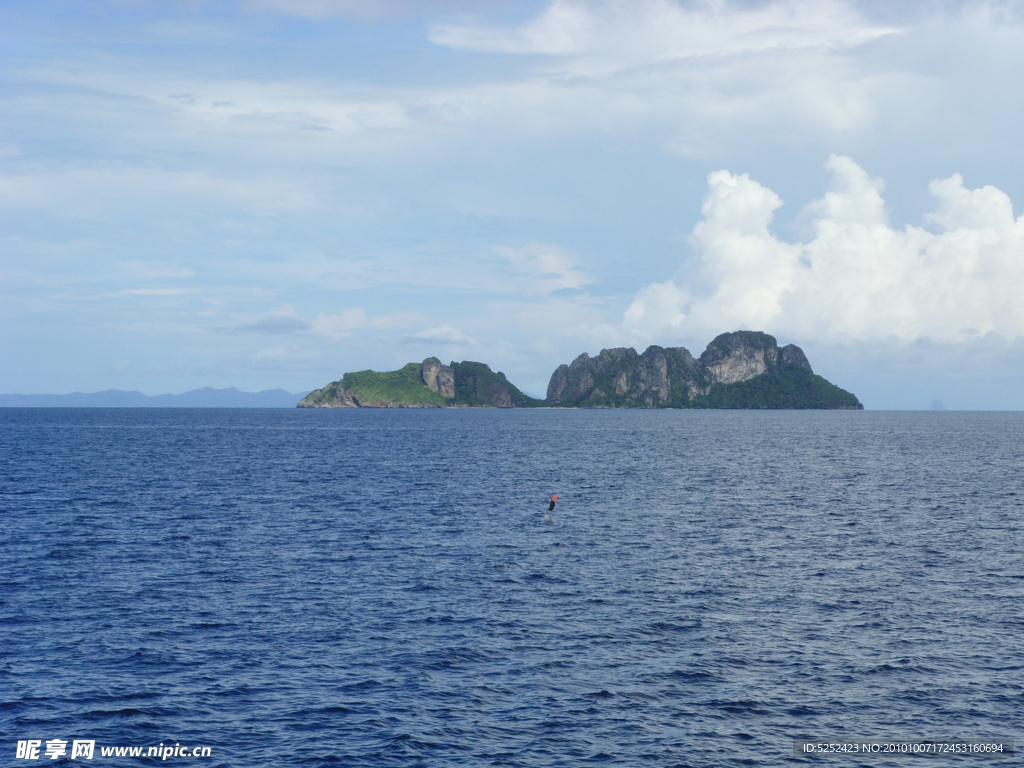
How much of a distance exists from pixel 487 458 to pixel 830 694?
393 feet

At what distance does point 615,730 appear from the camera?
1201 inches

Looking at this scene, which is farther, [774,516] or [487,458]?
[487,458]

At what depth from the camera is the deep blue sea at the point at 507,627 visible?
1193 inches

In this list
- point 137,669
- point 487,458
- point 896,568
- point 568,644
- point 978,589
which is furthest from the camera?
point 487,458

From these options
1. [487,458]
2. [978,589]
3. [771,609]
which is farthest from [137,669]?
[487,458]

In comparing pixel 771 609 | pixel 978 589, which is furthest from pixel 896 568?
pixel 771 609

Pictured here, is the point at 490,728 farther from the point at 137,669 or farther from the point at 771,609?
the point at 771,609

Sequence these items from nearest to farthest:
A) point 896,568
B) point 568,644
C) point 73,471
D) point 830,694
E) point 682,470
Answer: point 830,694
point 568,644
point 896,568
point 73,471
point 682,470

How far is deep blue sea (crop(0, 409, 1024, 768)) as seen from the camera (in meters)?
30.3

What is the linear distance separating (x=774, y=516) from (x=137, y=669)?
60.8 m

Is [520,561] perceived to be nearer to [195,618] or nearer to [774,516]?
[195,618]

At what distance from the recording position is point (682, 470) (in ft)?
419

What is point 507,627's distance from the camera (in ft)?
139

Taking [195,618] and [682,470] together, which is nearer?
[195,618]
